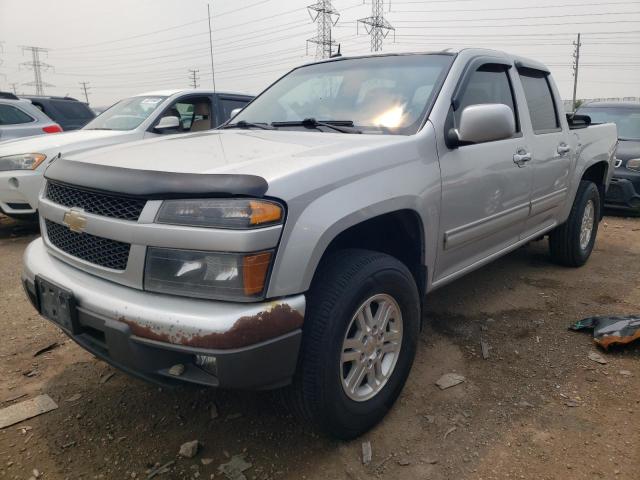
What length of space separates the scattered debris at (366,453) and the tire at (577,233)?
3148mm

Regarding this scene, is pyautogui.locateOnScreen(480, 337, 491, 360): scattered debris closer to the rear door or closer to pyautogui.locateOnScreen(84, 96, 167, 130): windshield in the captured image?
the rear door

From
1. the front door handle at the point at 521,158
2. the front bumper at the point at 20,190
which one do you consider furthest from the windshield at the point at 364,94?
the front bumper at the point at 20,190

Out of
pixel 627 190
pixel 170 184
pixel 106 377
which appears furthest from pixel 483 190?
pixel 627 190

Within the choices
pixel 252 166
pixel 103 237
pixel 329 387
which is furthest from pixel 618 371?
pixel 103 237

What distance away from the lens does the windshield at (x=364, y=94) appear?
8.64 feet

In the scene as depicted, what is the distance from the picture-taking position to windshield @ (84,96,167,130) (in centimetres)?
595

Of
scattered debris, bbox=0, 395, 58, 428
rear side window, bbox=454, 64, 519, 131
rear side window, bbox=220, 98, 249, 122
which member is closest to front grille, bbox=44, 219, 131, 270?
scattered debris, bbox=0, 395, 58, 428

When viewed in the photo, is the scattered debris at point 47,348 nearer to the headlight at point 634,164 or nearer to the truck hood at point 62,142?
the truck hood at point 62,142

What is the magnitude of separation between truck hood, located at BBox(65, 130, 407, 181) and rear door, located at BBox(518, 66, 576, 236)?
64.6 inches

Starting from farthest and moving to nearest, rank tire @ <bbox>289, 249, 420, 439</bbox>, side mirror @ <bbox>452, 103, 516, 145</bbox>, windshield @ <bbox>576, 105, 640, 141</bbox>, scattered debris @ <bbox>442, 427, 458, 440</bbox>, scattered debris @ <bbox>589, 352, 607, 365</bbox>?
1. windshield @ <bbox>576, 105, 640, 141</bbox>
2. scattered debris @ <bbox>589, 352, 607, 365</bbox>
3. side mirror @ <bbox>452, 103, 516, 145</bbox>
4. scattered debris @ <bbox>442, 427, 458, 440</bbox>
5. tire @ <bbox>289, 249, 420, 439</bbox>

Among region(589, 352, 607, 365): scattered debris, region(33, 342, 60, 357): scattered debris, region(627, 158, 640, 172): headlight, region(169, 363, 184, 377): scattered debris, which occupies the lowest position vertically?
region(589, 352, 607, 365): scattered debris

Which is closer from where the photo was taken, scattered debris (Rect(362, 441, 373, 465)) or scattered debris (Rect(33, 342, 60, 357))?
scattered debris (Rect(362, 441, 373, 465))

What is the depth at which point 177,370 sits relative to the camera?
177 centimetres

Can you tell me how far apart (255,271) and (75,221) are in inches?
33.8
